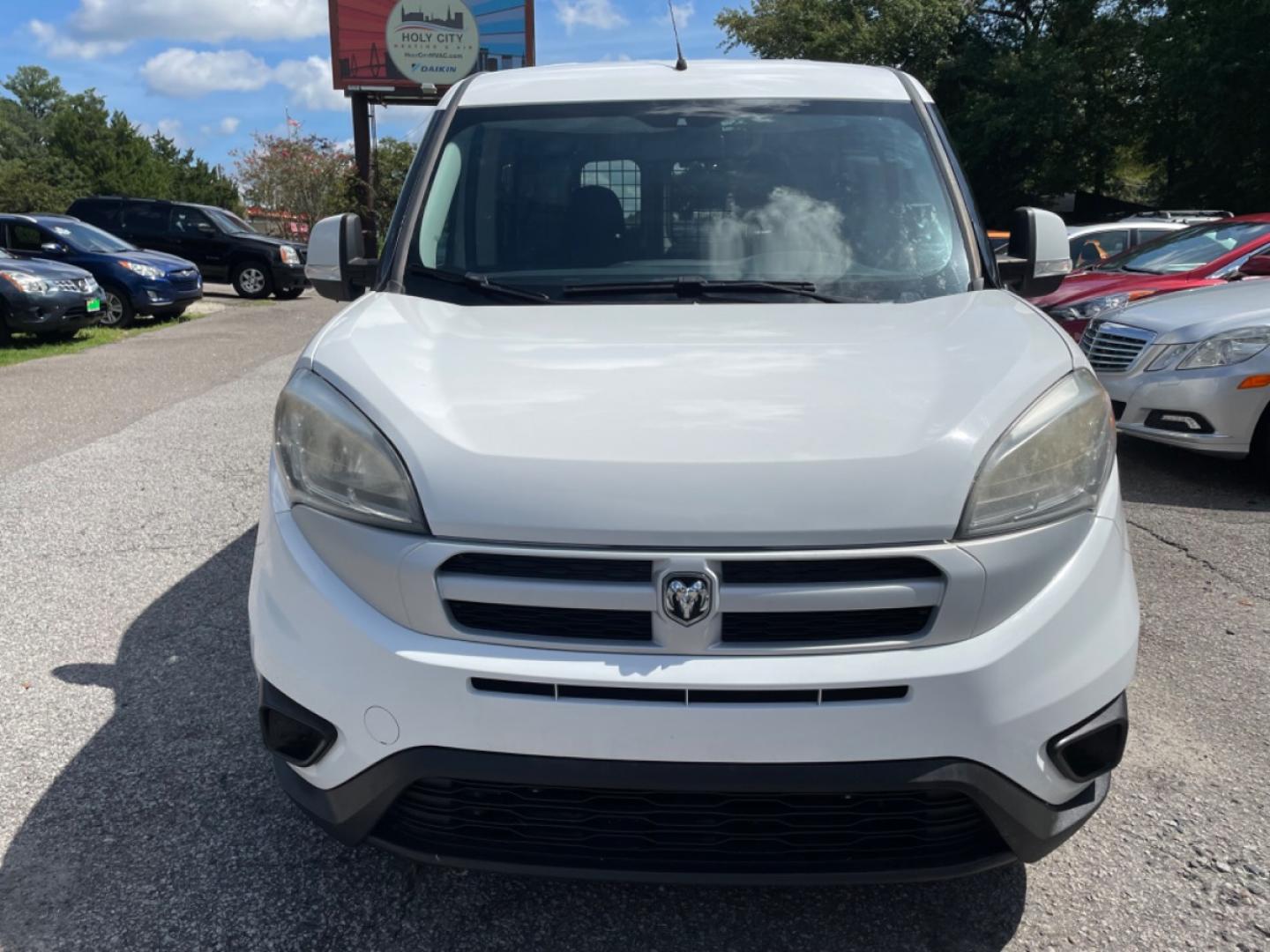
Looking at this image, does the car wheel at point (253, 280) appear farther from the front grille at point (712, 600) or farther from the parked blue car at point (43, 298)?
the front grille at point (712, 600)

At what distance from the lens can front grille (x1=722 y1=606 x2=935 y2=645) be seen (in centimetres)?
196

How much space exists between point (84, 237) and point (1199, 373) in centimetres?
1472

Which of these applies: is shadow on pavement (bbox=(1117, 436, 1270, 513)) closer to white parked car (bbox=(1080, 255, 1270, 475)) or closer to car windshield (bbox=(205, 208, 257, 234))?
white parked car (bbox=(1080, 255, 1270, 475))

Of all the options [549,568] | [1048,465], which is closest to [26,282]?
[549,568]

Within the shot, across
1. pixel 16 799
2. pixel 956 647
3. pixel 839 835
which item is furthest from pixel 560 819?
pixel 16 799

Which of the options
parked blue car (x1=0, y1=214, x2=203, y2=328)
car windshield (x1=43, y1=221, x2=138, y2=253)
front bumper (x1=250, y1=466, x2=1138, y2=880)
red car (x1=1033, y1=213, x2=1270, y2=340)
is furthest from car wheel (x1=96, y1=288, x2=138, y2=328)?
front bumper (x1=250, y1=466, x2=1138, y2=880)

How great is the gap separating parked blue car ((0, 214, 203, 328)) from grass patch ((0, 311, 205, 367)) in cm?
28

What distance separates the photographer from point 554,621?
1990 millimetres

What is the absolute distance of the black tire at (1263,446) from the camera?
600cm

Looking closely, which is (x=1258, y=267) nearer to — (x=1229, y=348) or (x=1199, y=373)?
(x=1229, y=348)

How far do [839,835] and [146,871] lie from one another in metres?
1.71

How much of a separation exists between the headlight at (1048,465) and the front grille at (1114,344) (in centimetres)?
473

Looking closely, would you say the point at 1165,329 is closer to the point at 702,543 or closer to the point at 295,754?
the point at 702,543

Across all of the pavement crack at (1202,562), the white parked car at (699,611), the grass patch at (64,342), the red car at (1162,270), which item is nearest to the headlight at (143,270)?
the grass patch at (64,342)
